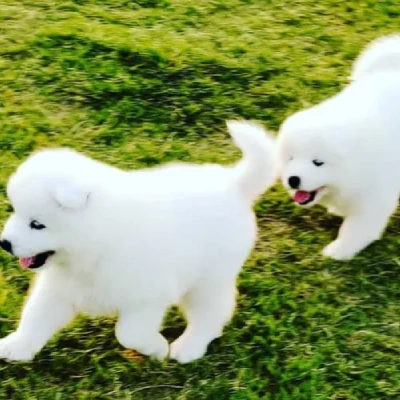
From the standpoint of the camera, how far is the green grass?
3.14 meters

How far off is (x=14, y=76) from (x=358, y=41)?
6.31 ft

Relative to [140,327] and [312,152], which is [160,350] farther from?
[312,152]

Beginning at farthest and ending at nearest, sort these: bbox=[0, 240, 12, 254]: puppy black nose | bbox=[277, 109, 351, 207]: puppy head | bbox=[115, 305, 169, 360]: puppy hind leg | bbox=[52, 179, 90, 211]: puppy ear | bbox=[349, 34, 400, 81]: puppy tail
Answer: bbox=[349, 34, 400, 81]: puppy tail < bbox=[277, 109, 351, 207]: puppy head < bbox=[115, 305, 169, 360]: puppy hind leg < bbox=[0, 240, 12, 254]: puppy black nose < bbox=[52, 179, 90, 211]: puppy ear

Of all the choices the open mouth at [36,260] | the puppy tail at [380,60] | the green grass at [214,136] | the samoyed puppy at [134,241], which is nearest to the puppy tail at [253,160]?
the samoyed puppy at [134,241]

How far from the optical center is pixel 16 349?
120 inches

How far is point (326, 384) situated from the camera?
3150 mm

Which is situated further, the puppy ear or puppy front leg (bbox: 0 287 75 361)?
puppy front leg (bbox: 0 287 75 361)

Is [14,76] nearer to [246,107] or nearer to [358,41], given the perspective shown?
[246,107]

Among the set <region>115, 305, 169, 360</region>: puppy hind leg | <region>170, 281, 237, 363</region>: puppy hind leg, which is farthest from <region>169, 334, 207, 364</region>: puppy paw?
<region>115, 305, 169, 360</region>: puppy hind leg

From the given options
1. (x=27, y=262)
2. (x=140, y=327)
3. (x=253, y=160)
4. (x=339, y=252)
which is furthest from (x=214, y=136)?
(x=27, y=262)

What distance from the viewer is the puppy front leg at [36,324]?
9.66 feet

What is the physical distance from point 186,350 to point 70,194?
835 millimetres

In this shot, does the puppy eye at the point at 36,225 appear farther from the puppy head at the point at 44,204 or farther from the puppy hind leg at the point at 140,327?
the puppy hind leg at the point at 140,327

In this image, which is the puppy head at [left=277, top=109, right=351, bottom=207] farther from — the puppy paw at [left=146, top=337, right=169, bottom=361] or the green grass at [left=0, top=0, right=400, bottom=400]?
the puppy paw at [left=146, top=337, right=169, bottom=361]
